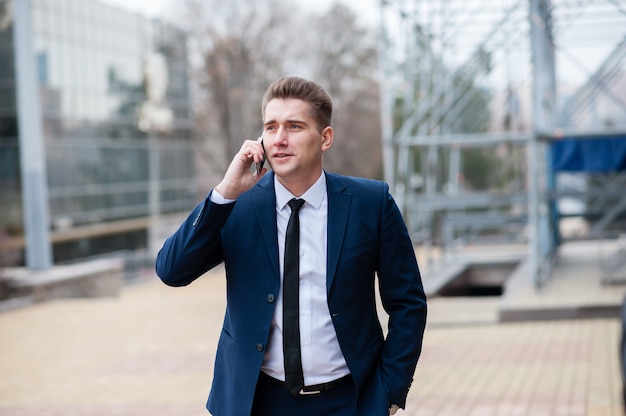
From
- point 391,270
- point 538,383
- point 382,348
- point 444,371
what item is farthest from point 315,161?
point 444,371

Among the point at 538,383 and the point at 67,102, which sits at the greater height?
the point at 67,102

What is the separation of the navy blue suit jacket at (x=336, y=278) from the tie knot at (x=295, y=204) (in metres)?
0.06

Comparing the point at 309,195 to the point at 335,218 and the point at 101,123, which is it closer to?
the point at 335,218

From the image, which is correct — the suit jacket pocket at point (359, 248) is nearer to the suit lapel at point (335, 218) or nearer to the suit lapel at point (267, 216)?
the suit lapel at point (335, 218)

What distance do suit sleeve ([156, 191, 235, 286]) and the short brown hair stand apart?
0.34 metres

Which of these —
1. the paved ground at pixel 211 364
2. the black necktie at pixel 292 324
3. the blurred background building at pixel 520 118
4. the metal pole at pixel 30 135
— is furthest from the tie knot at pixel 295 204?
the metal pole at pixel 30 135

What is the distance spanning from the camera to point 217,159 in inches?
2178

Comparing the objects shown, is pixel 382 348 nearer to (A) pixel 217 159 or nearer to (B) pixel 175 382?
(B) pixel 175 382

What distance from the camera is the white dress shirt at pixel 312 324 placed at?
3.12m

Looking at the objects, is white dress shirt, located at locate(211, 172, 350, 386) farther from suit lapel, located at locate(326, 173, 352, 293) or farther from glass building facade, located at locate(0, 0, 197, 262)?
glass building facade, located at locate(0, 0, 197, 262)

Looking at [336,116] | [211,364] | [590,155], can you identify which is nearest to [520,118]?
[590,155]

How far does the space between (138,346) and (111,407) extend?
457 centimetres

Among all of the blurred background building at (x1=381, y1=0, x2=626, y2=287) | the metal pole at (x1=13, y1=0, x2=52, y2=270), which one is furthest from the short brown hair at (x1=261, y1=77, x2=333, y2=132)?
the metal pole at (x1=13, y1=0, x2=52, y2=270)

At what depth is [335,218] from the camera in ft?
10.5
